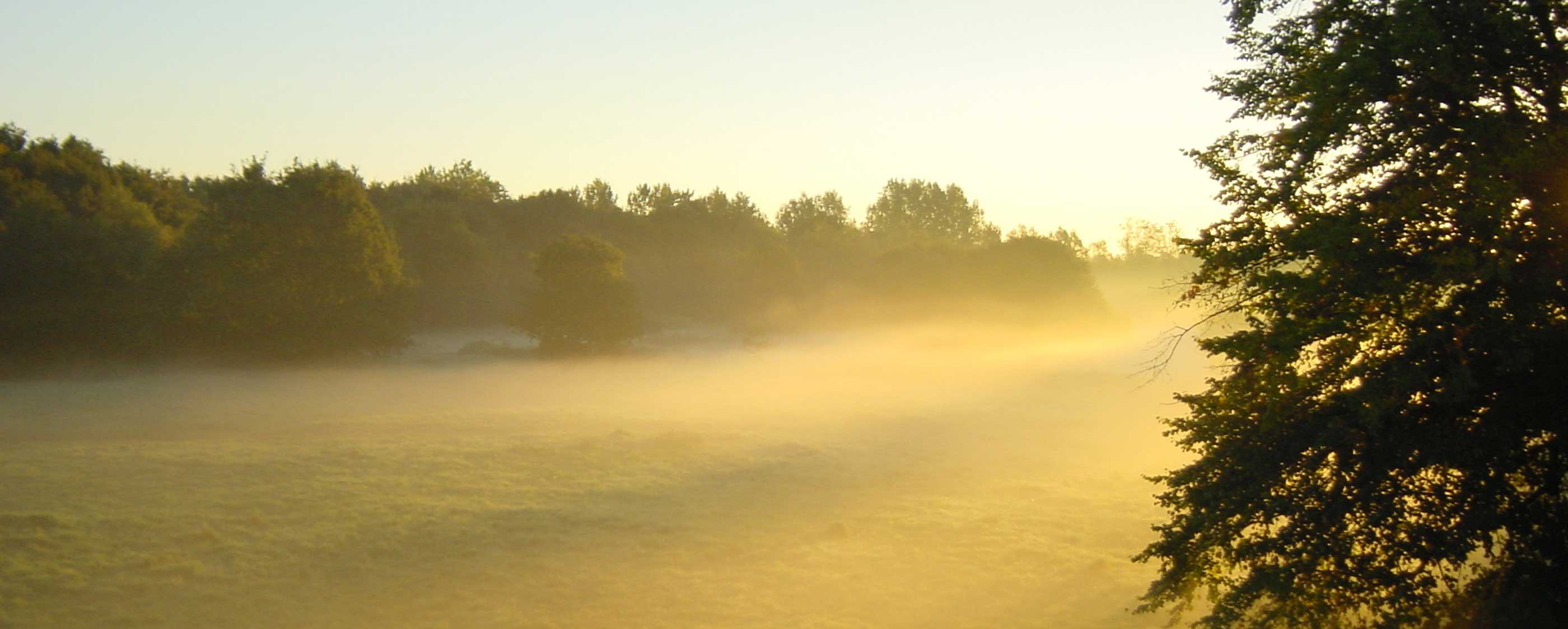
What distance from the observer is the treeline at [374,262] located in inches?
1254

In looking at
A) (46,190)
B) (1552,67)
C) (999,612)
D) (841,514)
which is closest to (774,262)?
(46,190)

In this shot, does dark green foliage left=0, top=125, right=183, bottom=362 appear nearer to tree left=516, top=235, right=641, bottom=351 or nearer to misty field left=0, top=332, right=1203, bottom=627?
misty field left=0, top=332, right=1203, bottom=627

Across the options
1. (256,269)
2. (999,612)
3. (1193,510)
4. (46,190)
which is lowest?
(999,612)

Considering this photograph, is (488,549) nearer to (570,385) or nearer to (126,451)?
(126,451)

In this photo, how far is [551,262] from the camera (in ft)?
132

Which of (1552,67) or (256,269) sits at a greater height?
(256,269)

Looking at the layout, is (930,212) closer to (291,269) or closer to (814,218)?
Answer: (814,218)

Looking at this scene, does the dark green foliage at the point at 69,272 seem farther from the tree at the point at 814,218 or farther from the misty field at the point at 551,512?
the tree at the point at 814,218

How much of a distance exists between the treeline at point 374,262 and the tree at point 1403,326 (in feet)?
109

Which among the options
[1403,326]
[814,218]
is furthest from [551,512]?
[814,218]

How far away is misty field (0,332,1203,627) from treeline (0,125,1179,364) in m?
5.58

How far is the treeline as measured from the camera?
31.8 metres

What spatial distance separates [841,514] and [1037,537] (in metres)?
2.90

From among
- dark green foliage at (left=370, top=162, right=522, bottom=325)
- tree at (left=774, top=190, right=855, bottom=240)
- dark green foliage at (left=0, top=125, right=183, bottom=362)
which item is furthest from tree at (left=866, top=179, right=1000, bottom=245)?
dark green foliage at (left=0, top=125, right=183, bottom=362)
